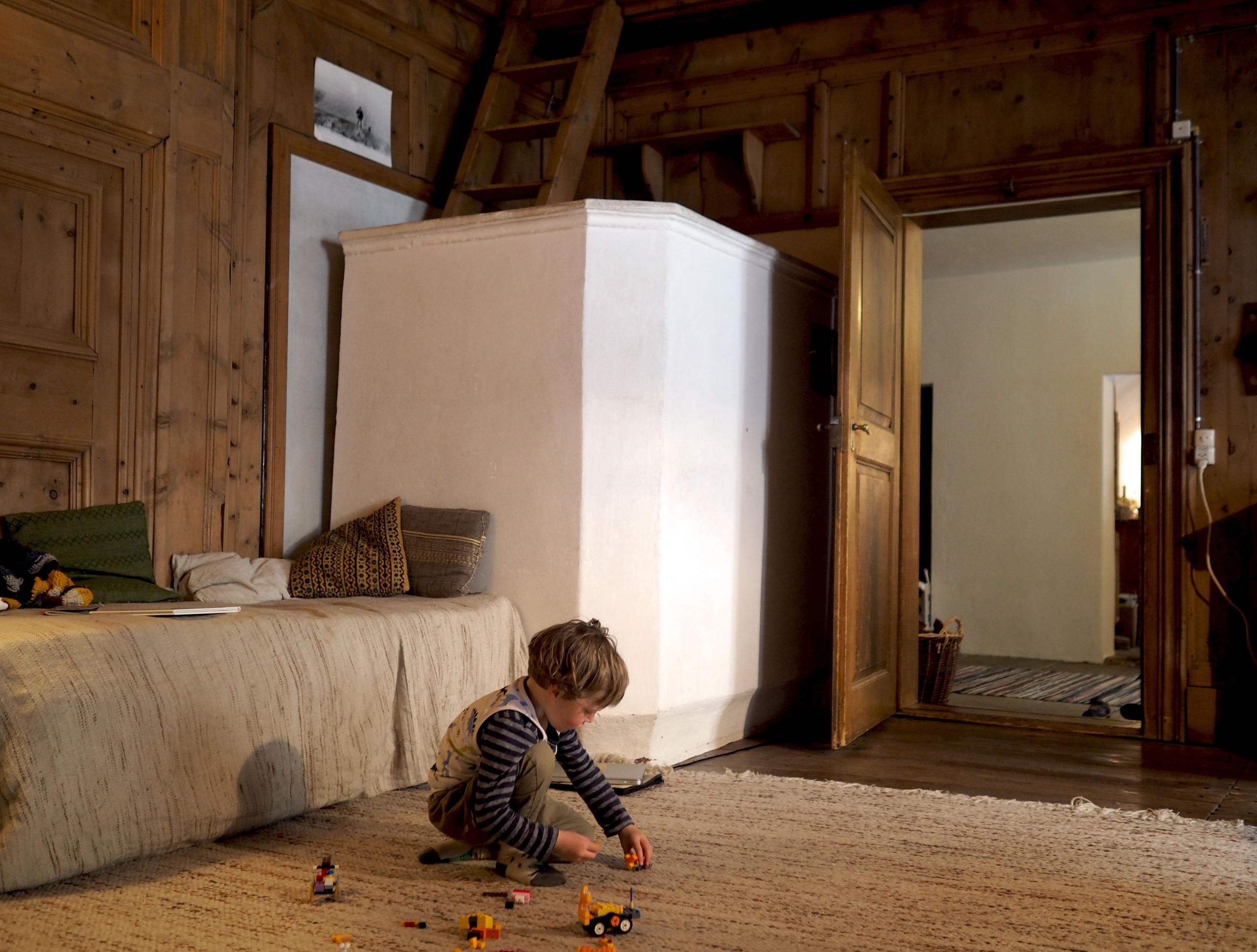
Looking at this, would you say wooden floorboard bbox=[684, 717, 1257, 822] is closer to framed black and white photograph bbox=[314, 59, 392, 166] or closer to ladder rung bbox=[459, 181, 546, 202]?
ladder rung bbox=[459, 181, 546, 202]

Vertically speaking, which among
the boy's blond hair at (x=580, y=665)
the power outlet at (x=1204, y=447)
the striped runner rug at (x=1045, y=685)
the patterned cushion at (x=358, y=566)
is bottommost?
the striped runner rug at (x=1045, y=685)

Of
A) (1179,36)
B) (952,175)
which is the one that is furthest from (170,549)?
(1179,36)

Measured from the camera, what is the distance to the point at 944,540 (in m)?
7.51

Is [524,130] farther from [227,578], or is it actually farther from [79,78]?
[227,578]

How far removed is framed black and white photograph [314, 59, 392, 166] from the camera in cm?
404

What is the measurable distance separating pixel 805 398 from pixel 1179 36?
6.31 ft

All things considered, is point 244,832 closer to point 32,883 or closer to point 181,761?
point 181,761

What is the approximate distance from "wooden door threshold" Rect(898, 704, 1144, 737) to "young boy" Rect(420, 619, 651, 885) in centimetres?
246

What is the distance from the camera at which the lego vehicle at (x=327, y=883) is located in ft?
6.58

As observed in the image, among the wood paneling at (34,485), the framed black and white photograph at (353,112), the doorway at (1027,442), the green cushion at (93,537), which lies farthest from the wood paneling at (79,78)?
the doorway at (1027,442)

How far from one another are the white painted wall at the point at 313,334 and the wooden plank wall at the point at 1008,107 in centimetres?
145

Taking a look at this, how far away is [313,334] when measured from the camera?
4.01 m

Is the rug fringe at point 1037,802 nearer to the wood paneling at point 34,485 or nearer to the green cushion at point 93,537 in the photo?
the green cushion at point 93,537

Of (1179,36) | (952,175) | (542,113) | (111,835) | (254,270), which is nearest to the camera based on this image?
(111,835)
